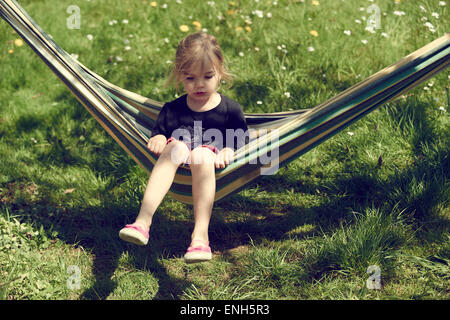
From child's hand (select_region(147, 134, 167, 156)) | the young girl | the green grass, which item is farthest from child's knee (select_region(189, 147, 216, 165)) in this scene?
the green grass

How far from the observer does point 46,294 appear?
2348 millimetres

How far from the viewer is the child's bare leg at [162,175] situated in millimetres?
2275

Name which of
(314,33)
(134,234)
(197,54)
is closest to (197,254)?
(134,234)

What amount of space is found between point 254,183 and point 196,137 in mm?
414

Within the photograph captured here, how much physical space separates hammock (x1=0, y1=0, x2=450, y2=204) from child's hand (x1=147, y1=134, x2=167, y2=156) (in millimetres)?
26

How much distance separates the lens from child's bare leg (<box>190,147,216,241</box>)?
2.32 m

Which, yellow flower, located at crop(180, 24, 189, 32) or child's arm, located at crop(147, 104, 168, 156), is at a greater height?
yellow flower, located at crop(180, 24, 189, 32)

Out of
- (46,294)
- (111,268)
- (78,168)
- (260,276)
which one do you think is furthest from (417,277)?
(78,168)

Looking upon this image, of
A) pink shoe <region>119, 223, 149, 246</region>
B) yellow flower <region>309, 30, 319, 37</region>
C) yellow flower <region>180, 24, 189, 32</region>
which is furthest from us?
yellow flower <region>180, 24, 189, 32</region>

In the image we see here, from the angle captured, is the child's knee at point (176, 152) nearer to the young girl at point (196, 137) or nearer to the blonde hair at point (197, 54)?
the young girl at point (196, 137)

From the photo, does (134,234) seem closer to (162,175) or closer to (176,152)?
(162,175)

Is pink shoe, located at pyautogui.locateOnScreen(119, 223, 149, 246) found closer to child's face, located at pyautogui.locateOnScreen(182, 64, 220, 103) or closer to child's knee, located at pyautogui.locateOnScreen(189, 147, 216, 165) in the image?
child's knee, located at pyautogui.locateOnScreen(189, 147, 216, 165)

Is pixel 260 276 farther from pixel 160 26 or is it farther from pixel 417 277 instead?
pixel 160 26
